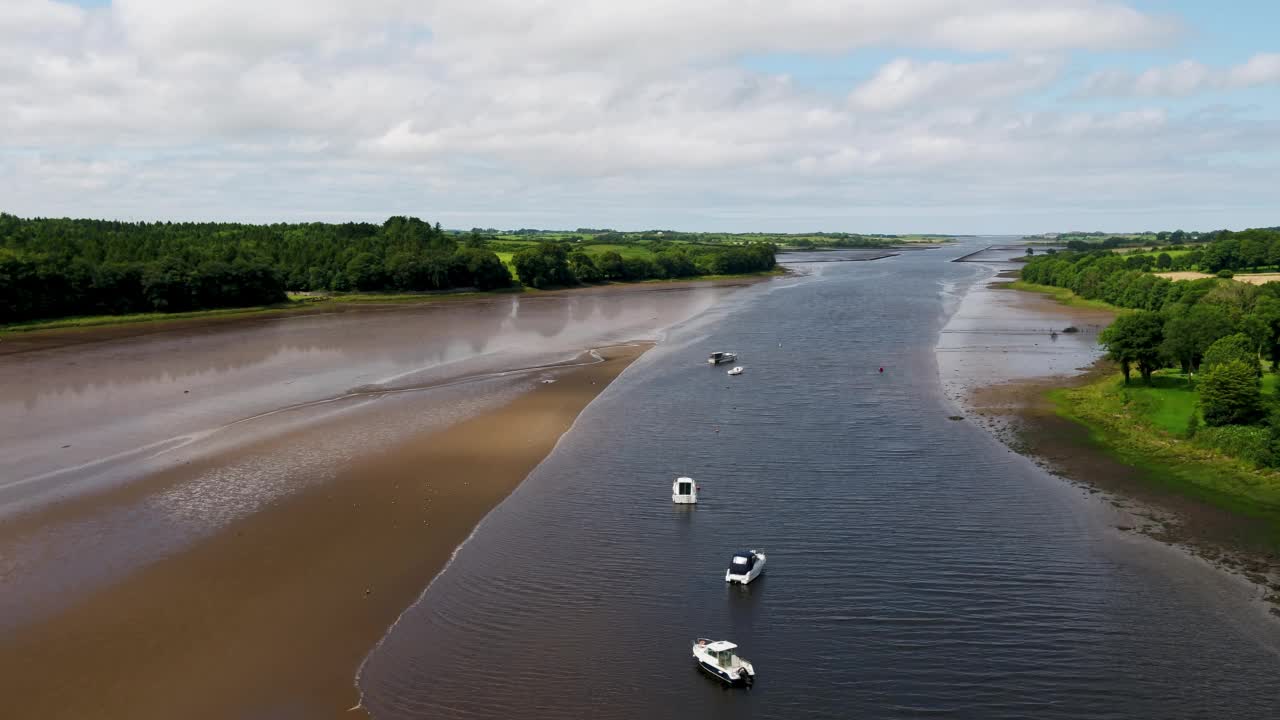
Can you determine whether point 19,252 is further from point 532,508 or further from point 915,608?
point 915,608

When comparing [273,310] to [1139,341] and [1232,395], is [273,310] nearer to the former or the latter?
[1139,341]

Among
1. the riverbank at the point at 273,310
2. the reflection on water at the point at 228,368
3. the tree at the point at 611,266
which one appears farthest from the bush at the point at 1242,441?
the tree at the point at 611,266

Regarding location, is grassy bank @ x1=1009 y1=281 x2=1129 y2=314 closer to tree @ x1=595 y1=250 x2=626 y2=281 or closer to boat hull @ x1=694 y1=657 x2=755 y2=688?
tree @ x1=595 y1=250 x2=626 y2=281

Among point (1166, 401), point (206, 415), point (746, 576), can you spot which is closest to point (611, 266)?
point (206, 415)

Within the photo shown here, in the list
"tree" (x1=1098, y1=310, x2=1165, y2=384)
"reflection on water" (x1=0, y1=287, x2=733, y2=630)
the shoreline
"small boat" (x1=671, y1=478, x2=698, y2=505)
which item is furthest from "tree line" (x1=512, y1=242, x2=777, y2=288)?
"small boat" (x1=671, y1=478, x2=698, y2=505)

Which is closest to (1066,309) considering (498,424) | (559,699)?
(498,424)
